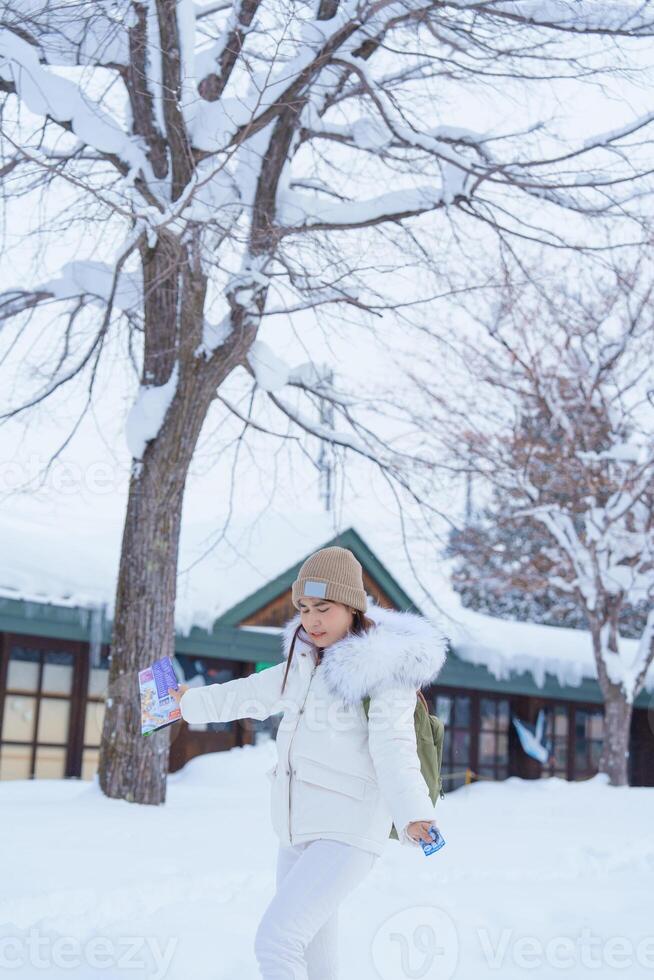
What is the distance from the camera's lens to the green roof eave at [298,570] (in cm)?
1297

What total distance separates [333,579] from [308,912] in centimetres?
97

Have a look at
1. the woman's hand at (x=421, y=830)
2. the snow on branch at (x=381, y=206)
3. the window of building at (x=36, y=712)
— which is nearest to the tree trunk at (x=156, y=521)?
the snow on branch at (x=381, y=206)

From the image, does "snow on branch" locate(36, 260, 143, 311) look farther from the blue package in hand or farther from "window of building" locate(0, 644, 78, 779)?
the blue package in hand

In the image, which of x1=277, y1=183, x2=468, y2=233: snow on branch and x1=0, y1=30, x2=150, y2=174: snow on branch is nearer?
x1=0, y1=30, x2=150, y2=174: snow on branch

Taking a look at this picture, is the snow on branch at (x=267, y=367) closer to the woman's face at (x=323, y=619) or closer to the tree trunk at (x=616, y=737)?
the woman's face at (x=323, y=619)

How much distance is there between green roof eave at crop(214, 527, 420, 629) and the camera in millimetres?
12969

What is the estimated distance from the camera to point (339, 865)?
282 cm

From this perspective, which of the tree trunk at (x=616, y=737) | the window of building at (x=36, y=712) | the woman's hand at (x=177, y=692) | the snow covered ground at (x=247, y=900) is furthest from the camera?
the tree trunk at (x=616, y=737)

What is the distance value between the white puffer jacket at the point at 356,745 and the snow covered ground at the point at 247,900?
1.29 metres

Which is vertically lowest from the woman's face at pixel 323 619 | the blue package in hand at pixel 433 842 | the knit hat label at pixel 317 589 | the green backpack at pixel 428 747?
the blue package in hand at pixel 433 842

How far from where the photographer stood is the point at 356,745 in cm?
297

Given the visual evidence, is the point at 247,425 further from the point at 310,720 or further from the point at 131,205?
the point at 310,720

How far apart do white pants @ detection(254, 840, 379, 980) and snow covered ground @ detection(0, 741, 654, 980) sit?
1029 millimetres

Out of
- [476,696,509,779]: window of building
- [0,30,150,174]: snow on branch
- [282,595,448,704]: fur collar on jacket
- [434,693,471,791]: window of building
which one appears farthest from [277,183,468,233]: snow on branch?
[476,696,509,779]: window of building
